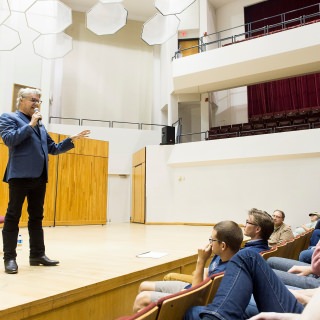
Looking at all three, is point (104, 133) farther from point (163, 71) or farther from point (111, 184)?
point (163, 71)

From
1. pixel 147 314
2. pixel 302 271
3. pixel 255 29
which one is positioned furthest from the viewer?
pixel 255 29

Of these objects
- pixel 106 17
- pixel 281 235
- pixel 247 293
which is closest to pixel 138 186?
pixel 281 235

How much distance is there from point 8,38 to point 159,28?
2.59m

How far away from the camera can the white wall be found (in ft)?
24.1

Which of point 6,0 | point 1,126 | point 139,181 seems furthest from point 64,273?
point 139,181

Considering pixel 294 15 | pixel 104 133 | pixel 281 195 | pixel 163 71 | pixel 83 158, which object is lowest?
pixel 281 195

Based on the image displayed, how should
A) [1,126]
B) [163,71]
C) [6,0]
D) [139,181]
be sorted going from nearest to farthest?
[1,126]
[6,0]
[139,181]
[163,71]

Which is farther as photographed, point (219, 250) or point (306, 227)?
point (306, 227)

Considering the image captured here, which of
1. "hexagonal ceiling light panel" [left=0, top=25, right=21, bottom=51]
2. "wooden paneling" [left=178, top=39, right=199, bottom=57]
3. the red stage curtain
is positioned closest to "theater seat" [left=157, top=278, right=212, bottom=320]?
"hexagonal ceiling light panel" [left=0, top=25, right=21, bottom=51]

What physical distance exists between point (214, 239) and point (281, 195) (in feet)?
20.8

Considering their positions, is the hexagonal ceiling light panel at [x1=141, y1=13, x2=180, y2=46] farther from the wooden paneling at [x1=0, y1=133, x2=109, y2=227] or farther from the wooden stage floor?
the wooden paneling at [x1=0, y1=133, x2=109, y2=227]

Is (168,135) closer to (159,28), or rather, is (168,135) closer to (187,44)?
(187,44)

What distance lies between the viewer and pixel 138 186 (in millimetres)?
9547

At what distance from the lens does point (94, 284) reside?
1972 mm
